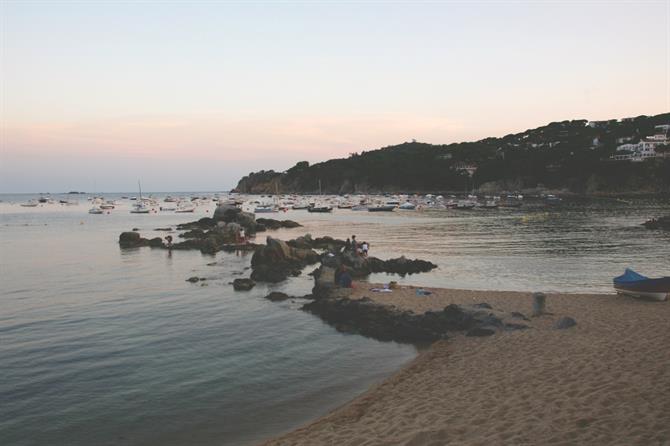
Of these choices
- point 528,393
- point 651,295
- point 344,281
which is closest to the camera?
point 528,393

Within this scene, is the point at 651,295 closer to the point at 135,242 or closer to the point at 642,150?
the point at 135,242

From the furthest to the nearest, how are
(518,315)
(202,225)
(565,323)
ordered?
(202,225)
(518,315)
(565,323)

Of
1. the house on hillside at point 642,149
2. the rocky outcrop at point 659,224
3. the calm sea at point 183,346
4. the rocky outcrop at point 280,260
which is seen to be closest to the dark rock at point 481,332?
the calm sea at point 183,346

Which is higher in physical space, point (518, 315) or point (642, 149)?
point (642, 149)

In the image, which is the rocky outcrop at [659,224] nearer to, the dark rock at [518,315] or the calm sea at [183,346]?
the calm sea at [183,346]

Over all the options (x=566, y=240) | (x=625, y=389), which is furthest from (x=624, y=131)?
(x=625, y=389)

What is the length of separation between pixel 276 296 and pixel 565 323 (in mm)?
13256

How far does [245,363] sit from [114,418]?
4.46 m

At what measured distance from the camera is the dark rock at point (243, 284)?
2720 centimetres

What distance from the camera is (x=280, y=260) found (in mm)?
35156

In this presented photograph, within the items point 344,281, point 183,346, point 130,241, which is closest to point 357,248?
point 344,281

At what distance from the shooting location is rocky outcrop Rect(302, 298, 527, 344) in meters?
17.5

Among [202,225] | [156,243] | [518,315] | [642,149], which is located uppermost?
[642,149]

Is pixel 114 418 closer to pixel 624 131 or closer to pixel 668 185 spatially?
pixel 668 185
